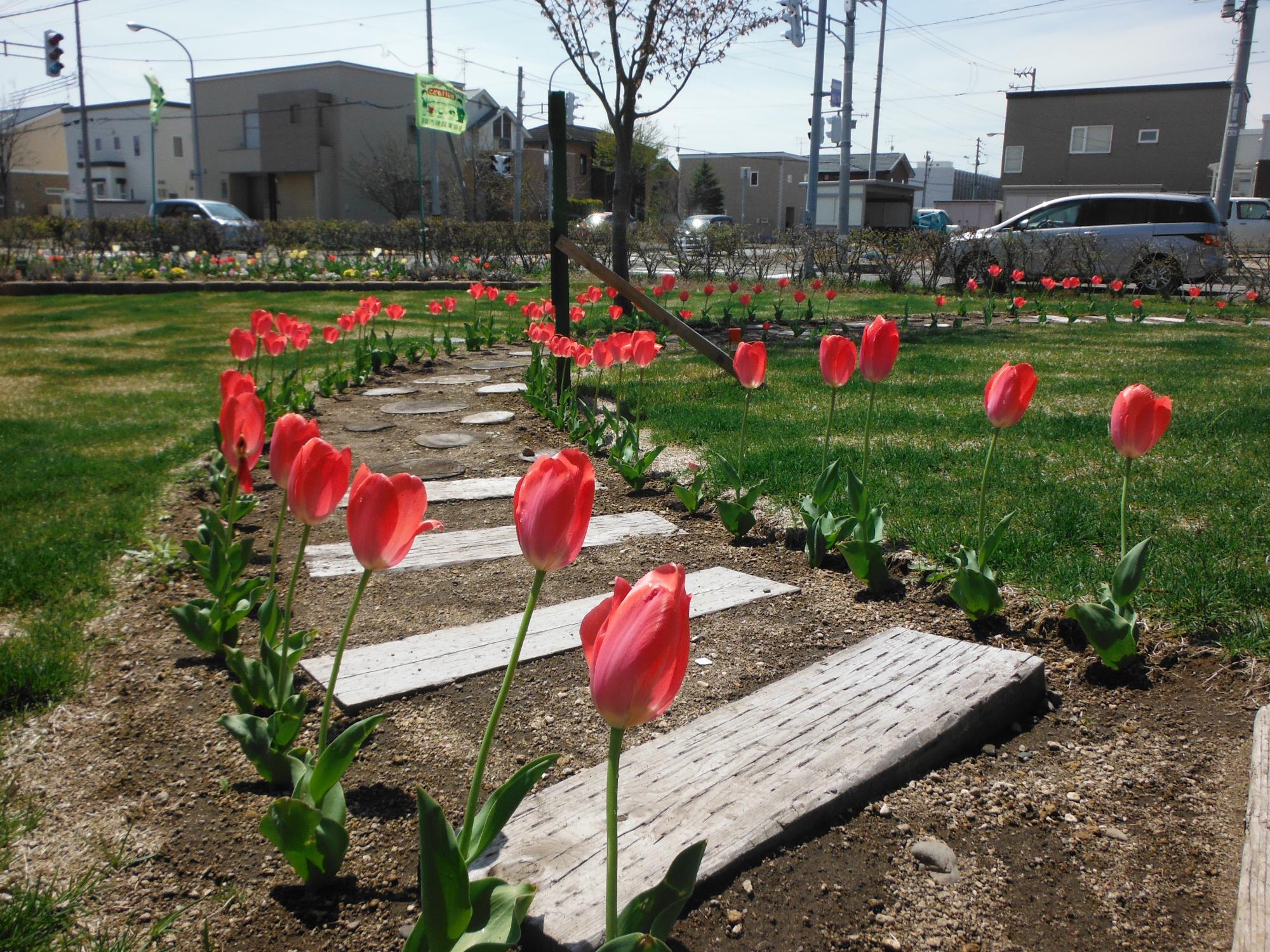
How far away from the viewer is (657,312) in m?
4.53

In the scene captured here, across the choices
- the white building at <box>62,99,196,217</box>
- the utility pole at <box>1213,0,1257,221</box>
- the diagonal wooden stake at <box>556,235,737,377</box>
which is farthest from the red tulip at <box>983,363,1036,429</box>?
the white building at <box>62,99,196,217</box>

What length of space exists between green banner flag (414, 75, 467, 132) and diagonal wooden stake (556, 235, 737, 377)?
1541 cm

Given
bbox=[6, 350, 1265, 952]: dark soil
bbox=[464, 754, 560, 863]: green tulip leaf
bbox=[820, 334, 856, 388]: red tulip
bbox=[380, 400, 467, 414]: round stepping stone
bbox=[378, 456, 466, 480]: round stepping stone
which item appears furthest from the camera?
bbox=[380, 400, 467, 414]: round stepping stone

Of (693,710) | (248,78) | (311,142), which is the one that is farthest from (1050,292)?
(248,78)

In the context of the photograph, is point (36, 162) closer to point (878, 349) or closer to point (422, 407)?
point (422, 407)

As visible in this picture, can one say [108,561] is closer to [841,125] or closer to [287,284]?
[287,284]

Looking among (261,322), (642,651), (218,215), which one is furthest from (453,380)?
(218,215)

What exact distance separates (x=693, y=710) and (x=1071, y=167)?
51.7 meters

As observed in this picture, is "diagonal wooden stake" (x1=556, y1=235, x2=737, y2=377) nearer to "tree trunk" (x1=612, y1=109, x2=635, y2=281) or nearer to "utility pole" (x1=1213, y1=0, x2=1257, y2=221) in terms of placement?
"tree trunk" (x1=612, y1=109, x2=635, y2=281)

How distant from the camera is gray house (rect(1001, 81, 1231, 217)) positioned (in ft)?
142

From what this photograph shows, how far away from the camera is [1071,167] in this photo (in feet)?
151

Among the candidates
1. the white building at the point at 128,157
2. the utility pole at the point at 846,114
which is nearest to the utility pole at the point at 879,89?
the utility pole at the point at 846,114

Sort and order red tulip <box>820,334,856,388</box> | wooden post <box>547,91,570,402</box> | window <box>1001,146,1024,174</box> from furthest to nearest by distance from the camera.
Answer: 1. window <box>1001,146,1024,174</box>
2. wooden post <box>547,91,570,402</box>
3. red tulip <box>820,334,856,388</box>

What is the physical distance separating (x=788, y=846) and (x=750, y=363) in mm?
1738
